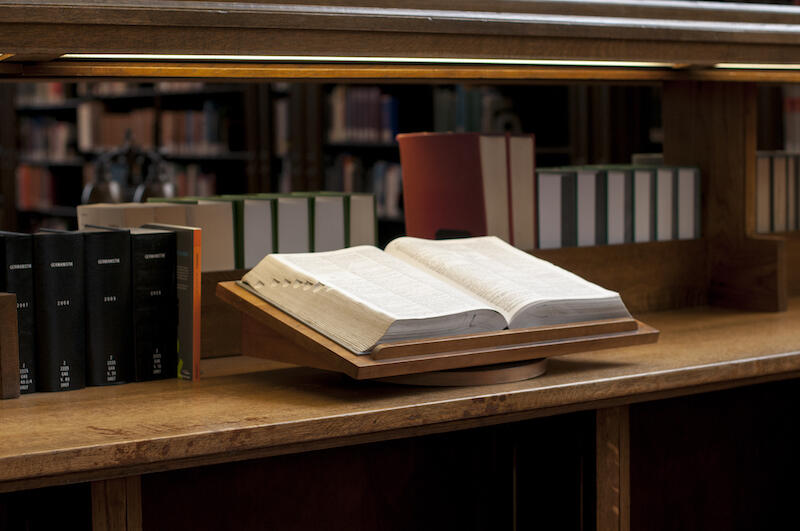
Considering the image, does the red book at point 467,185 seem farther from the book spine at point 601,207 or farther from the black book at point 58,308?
the black book at point 58,308

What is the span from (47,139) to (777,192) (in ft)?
20.5

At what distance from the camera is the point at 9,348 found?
114 centimetres

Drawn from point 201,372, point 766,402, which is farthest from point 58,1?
point 766,402

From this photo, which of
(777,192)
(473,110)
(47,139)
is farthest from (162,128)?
(777,192)

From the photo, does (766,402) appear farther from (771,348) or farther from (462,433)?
(462,433)

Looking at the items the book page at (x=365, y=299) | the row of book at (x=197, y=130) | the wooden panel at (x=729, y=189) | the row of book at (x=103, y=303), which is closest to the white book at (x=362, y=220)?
the book page at (x=365, y=299)

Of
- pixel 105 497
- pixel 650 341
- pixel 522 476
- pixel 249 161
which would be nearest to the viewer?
pixel 105 497

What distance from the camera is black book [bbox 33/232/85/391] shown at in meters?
1.18

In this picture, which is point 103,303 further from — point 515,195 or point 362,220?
point 515,195

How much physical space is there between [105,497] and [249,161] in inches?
186

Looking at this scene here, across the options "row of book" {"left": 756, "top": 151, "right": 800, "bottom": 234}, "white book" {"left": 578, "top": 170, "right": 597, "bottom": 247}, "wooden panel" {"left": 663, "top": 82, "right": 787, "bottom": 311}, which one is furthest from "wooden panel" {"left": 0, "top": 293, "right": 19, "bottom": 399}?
"row of book" {"left": 756, "top": 151, "right": 800, "bottom": 234}

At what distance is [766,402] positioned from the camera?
1700mm

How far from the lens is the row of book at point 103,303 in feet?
3.87

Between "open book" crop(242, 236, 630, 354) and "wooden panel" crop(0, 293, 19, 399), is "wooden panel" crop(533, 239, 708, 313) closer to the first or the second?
"open book" crop(242, 236, 630, 354)
